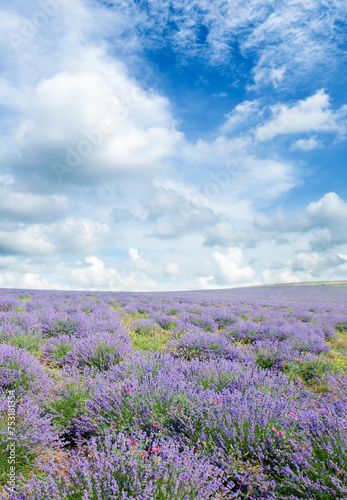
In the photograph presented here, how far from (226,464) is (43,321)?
6081 millimetres

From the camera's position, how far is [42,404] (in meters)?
2.95

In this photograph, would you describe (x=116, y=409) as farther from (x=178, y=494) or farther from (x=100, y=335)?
(x=100, y=335)

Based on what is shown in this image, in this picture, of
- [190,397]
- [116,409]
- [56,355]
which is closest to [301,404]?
[190,397]

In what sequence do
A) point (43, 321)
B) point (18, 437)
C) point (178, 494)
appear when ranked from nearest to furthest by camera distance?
point (178, 494), point (18, 437), point (43, 321)

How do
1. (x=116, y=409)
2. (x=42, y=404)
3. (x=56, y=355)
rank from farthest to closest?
(x=56, y=355) < (x=42, y=404) < (x=116, y=409)

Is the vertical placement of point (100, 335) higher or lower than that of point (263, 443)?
higher

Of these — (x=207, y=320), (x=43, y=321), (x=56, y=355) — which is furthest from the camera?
(x=207, y=320)

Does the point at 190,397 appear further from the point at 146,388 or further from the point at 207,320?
the point at 207,320

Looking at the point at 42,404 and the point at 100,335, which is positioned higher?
the point at 100,335

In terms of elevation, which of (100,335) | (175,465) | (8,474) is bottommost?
(8,474)

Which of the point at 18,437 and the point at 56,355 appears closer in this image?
the point at 18,437

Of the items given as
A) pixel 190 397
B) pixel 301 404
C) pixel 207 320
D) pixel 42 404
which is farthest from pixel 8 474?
pixel 207 320

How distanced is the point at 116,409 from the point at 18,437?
0.78m

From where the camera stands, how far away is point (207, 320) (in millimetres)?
8359
